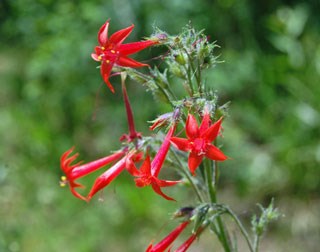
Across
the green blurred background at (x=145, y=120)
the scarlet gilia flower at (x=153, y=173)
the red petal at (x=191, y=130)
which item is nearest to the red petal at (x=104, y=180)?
the scarlet gilia flower at (x=153, y=173)

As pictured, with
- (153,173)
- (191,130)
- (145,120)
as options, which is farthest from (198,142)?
(145,120)

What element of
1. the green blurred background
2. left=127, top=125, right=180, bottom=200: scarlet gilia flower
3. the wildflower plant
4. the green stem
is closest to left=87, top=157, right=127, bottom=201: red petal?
the wildflower plant

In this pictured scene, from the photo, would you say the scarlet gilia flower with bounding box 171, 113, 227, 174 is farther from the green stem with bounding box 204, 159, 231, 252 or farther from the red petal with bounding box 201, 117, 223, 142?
the green stem with bounding box 204, 159, 231, 252

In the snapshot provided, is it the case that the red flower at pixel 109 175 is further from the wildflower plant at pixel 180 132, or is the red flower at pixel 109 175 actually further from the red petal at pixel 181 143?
the red petal at pixel 181 143

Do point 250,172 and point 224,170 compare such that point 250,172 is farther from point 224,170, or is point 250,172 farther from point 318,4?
point 318,4

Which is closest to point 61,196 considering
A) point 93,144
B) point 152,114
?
point 93,144
